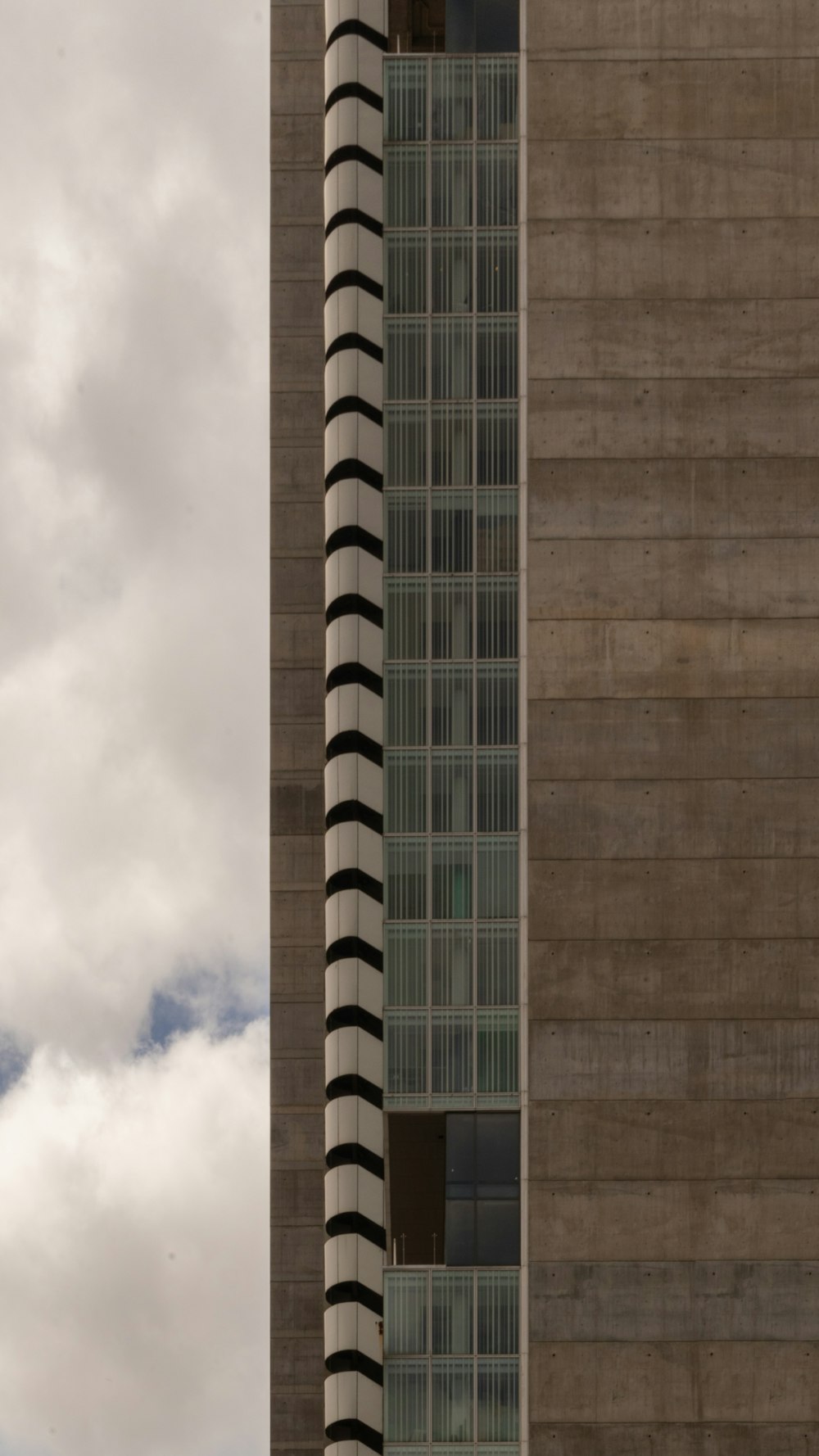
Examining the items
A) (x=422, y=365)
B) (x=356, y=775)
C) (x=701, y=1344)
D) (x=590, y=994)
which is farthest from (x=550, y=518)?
(x=701, y=1344)

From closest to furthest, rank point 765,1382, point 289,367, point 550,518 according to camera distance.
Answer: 1. point 765,1382
2. point 550,518
3. point 289,367

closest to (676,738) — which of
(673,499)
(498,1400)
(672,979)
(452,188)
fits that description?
(672,979)

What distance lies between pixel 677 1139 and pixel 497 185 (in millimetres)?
25929

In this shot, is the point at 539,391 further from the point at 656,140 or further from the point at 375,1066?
the point at 375,1066

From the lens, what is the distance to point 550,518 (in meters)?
43.4

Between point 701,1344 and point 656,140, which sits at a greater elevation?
point 656,140

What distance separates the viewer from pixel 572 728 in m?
42.9

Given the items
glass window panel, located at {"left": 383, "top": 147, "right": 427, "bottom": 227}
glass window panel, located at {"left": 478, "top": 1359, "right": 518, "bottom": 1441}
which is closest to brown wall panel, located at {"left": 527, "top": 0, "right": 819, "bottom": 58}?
glass window panel, located at {"left": 383, "top": 147, "right": 427, "bottom": 227}

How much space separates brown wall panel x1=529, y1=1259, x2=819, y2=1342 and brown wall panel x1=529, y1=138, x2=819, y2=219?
2783 cm

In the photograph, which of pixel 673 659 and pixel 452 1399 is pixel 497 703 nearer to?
pixel 673 659

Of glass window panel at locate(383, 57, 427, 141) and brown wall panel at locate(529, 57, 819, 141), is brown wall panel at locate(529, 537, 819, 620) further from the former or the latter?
Answer: glass window panel at locate(383, 57, 427, 141)

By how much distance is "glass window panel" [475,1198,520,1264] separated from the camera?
135 ft

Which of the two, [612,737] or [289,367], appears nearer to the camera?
[612,737]

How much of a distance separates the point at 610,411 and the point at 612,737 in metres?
8.83
